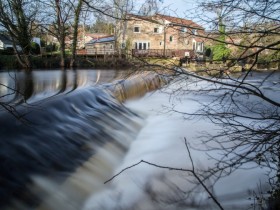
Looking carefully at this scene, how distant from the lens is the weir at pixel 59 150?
3889 mm

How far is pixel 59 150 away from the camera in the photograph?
5.01 metres

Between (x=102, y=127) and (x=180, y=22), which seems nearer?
(x=180, y=22)

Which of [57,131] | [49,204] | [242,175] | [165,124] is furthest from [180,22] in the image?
[165,124]

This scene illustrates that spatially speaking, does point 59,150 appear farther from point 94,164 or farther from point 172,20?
point 172,20

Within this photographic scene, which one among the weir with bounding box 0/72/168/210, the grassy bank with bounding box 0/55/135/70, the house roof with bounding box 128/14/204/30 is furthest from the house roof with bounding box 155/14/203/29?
the grassy bank with bounding box 0/55/135/70

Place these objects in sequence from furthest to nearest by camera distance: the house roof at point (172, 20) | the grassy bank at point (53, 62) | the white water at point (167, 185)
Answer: the grassy bank at point (53, 62) → the white water at point (167, 185) → the house roof at point (172, 20)

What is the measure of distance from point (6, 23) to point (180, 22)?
1.75 meters

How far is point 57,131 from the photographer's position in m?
5.58

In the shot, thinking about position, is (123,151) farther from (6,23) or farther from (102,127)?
(6,23)

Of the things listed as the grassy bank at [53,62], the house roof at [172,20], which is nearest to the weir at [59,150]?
the house roof at [172,20]

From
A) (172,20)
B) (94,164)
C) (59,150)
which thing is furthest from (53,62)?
(172,20)

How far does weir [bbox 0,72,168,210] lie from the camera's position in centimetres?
389

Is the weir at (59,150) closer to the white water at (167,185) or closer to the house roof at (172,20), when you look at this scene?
the white water at (167,185)

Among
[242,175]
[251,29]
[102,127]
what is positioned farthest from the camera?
[102,127]
